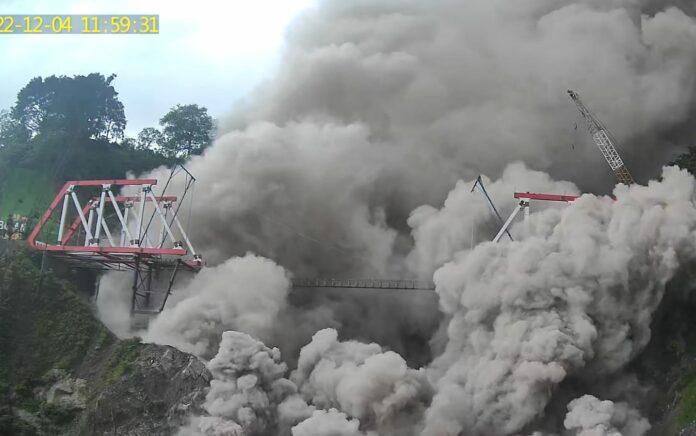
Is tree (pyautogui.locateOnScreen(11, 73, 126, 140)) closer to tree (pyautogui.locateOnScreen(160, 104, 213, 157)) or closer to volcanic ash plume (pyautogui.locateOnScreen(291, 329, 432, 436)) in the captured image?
tree (pyautogui.locateOnScreen(160, 104, 213, 157))

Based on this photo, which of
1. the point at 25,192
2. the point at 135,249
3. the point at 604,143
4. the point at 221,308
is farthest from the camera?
the point at 25,192

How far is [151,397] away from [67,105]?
35.2m

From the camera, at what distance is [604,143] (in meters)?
59.8

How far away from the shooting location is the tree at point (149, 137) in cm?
8500

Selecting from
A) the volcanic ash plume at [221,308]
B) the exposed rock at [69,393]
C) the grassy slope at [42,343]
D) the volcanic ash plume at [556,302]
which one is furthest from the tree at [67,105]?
the volcanic ash plume at [556,302]

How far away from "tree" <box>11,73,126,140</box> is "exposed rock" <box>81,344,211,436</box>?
31.0 meters

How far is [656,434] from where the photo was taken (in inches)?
1641

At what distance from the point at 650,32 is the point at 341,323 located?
1342 inches

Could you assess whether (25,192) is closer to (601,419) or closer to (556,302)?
(556,302)

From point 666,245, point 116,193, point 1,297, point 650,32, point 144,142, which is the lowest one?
point 666,245

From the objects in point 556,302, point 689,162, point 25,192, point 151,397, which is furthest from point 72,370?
point 689,162

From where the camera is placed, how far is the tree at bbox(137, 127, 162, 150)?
8500 centimetres

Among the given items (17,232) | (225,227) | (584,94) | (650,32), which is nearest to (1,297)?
(17,232)

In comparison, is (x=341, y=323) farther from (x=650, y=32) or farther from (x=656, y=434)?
(x=650, y=32)
